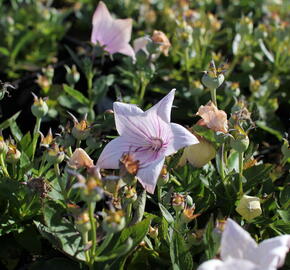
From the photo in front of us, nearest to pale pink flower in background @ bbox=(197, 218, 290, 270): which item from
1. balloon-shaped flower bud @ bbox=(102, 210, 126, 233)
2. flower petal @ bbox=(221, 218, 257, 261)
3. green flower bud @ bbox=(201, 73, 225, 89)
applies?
flower petal @ bbox=(221, 218, 257, 261)

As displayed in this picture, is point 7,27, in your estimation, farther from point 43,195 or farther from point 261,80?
point 43,195

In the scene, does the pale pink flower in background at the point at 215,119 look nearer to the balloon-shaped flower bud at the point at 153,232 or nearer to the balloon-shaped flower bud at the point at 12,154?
the balloon-shaped flower bud at the point at 153,232

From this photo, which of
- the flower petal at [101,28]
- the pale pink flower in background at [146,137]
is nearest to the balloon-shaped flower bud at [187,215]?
the pale pink flower in background at [146,137]

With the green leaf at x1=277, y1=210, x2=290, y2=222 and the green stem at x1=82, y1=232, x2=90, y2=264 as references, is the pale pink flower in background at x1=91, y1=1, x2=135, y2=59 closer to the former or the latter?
the green leaf at x1=277, y1=210, x2=290, y2=222

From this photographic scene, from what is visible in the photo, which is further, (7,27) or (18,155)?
(7,27)

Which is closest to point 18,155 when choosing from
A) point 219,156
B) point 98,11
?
point 219,156
